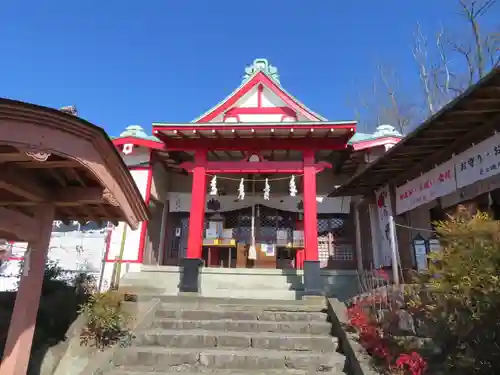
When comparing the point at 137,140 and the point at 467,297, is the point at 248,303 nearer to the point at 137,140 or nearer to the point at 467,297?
the point at 467,297

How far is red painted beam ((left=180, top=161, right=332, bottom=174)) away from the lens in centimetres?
1105

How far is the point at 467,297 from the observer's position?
3.59 meters

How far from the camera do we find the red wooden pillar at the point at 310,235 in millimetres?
9625

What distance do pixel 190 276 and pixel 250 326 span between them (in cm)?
371

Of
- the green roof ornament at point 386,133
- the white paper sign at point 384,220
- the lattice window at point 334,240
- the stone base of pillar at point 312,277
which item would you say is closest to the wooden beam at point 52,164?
the stone base of pillar at point 312,277

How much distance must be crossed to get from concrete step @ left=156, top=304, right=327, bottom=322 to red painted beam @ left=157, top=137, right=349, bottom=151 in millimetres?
5287

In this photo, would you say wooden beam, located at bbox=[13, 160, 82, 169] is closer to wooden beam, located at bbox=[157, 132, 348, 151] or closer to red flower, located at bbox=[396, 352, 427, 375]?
red flower, located at bbox=[396, 352, 427, 375]

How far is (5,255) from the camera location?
5098mm

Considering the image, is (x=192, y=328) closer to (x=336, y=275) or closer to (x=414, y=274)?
(x=414, y=274)

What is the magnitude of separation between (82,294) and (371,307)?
19.4 ft

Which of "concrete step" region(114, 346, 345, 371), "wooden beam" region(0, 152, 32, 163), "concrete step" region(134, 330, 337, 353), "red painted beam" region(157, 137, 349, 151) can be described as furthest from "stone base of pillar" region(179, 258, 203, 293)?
"wooden beam" region(0, 152, 32, 163)

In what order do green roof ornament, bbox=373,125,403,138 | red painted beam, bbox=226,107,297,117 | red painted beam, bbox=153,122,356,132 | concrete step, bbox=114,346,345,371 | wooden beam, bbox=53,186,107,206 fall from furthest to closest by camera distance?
red painted beam, bbox=226,107,297,117, green roof ornament, bbox=373,125,403,138, red painted beam, bbox=153,122,356,132, concrete step, bbox=114,346,345,371, wooden beam, bbox=53,186,107,206

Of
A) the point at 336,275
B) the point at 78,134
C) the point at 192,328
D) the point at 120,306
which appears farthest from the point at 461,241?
the point at 336,275

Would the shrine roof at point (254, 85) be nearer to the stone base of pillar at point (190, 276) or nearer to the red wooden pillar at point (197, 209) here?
the red wooden pillar at point (197, 209)
